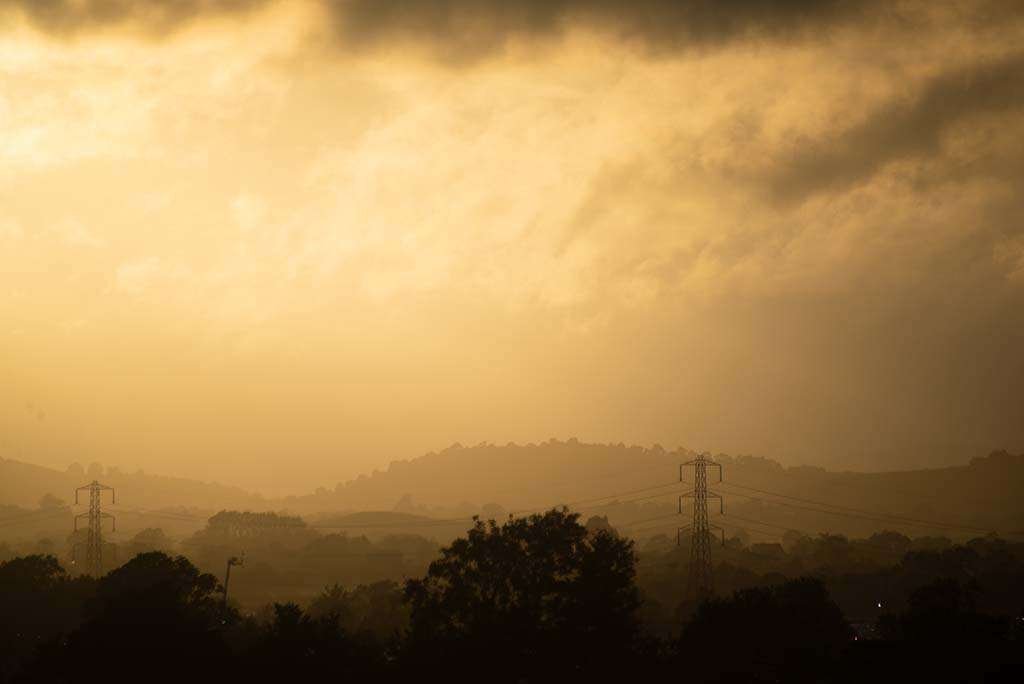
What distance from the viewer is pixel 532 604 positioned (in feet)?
193

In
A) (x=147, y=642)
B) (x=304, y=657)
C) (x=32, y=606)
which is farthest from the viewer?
(x=32, y=606)

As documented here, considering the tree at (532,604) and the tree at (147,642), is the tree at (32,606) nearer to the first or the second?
the tree at (147,642)

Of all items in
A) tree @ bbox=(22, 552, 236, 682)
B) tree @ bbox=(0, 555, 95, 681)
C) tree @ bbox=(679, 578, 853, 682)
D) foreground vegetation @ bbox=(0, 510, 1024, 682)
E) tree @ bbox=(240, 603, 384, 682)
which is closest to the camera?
tree @ bbox=(22, 552, 236, 682)

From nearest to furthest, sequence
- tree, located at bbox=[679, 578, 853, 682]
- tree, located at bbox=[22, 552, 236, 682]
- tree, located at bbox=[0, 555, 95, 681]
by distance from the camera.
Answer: tree, located at bbox=[22, 552, 236, 682] < tree, located at bbox=[679, 578, 853, 682] < tree, located at bbox=[0, 555, 95, 681]

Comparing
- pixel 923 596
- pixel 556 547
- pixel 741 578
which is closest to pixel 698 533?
pixel 741 578

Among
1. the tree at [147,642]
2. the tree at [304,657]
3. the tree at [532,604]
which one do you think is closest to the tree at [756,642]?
the tree at [532,604]

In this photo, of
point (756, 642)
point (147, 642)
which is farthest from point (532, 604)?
point (147, 642)

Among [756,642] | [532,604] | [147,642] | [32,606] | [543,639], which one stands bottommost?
[32,606]

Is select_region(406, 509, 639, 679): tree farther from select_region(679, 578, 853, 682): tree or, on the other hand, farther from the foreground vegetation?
select_region(679, 578, 853, 682): tree

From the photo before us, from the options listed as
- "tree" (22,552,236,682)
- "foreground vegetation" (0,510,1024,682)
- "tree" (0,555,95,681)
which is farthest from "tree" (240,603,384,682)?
"tree" (0,555,95,681)

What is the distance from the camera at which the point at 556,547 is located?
6106 cm

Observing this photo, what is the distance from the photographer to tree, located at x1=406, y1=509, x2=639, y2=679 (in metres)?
56.4

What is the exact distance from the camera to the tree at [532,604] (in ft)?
185

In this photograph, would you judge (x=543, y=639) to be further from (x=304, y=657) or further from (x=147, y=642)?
(x=147, y=642)
